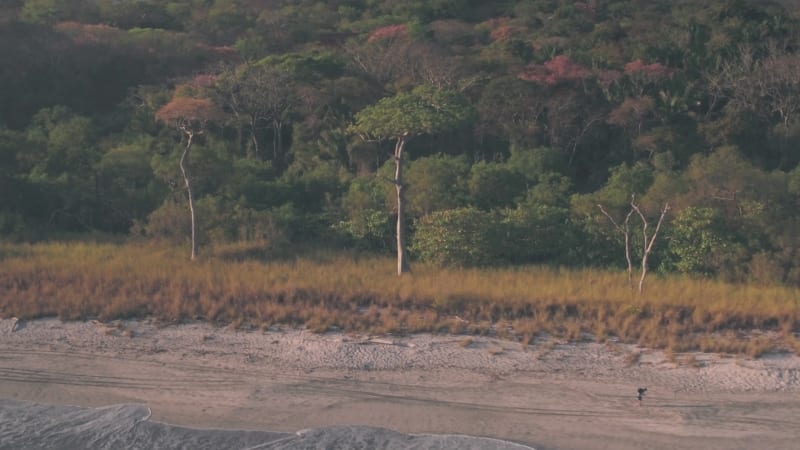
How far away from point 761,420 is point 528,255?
6717 mm

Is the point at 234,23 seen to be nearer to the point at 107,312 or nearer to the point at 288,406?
the point at 107,312

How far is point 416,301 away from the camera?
11305mm

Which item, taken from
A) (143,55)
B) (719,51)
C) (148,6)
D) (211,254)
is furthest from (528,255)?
(148,6)

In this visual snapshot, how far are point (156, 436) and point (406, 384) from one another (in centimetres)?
258

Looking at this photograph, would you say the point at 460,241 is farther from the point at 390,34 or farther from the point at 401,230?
the point at 390,34

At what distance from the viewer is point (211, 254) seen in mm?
14273

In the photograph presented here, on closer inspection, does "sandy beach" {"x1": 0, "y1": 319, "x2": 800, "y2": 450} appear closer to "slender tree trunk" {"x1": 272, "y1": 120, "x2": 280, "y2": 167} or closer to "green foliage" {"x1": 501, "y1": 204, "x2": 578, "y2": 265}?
"green foliage" {"x1": 501, "y1": 204, "x2": 578, "y2": 265}

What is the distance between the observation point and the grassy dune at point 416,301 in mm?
10414

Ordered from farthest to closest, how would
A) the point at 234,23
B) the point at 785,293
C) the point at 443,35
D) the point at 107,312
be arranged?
the point at 234,23 → the point at 443,35 → the point at 785,293 → the point at 107,312

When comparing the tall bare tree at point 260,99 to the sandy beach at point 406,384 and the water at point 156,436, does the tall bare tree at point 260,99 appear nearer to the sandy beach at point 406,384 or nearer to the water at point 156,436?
the sandy beach at point 406,384

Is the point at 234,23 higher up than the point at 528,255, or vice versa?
the point at 234,23

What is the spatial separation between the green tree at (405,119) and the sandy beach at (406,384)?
368cm

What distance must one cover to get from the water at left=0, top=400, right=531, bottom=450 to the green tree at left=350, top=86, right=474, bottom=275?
5.62m

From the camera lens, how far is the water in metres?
7.68
